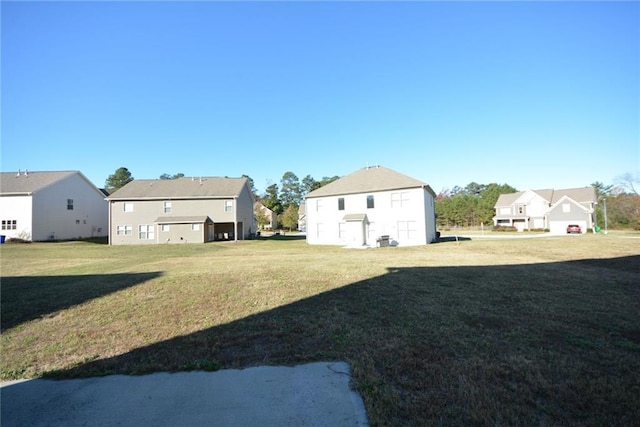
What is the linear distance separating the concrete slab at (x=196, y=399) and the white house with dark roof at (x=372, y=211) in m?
22.2

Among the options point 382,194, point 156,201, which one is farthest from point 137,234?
point 382,194

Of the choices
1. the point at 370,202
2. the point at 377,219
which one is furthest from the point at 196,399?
the point at 370,202

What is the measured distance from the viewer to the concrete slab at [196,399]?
2666 mm

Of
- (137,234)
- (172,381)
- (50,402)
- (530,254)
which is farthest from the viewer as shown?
(137,234)

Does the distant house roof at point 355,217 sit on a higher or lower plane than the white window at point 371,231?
higher

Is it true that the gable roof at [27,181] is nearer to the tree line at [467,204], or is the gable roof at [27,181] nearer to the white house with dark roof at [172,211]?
the white house with dark roof at [172,211]

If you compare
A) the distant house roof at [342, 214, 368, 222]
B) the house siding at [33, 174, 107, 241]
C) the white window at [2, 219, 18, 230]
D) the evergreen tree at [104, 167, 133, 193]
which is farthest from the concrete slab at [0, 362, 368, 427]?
the evergreen tree at [104, 167, 133, 193]

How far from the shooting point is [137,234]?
31.7m

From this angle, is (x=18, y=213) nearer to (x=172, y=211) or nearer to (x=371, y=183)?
(x=172, y=211)

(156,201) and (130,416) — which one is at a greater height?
(156,201)

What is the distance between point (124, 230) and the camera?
3166cm

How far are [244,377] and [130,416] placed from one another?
3.62 ft

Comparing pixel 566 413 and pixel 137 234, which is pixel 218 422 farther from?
pixel 137 234

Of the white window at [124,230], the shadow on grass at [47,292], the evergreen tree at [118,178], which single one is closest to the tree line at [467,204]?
the evergreen tree at [118,178]
